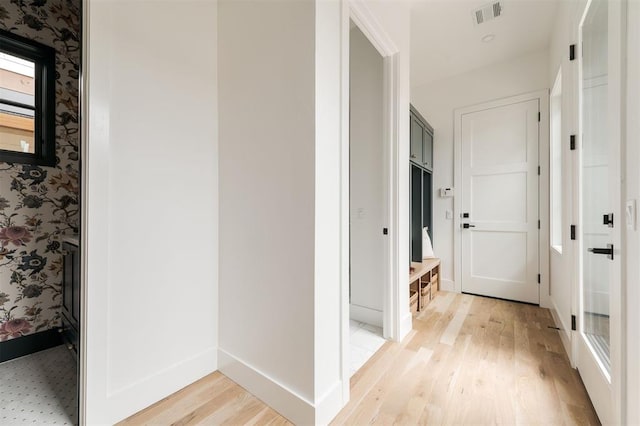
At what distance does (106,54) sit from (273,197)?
1.10 meters

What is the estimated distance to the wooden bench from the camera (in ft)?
9.32

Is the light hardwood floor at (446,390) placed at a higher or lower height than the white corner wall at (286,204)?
lower

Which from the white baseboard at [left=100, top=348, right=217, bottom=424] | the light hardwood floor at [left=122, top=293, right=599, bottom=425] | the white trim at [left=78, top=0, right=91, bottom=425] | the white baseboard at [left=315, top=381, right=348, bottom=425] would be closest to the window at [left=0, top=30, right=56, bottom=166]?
the white trim at [left=78, top=0, right=91, bottom=425]

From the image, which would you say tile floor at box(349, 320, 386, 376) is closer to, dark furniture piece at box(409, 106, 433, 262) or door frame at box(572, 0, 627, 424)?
dark furniture piece at box(409, 106, 433, 262)

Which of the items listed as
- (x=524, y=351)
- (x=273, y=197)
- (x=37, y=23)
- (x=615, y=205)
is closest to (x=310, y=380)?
(x=273, y=197)

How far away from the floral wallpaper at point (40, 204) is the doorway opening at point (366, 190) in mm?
2257

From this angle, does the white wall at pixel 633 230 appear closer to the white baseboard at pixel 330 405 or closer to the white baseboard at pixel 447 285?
the white baseboard at pixel 330 405

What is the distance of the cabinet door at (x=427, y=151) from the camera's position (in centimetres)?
335

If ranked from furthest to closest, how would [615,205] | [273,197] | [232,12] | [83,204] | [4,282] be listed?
[4,282]
[232,12]
[273,197]
[83,204]
[615,205]

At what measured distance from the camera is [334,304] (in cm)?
149

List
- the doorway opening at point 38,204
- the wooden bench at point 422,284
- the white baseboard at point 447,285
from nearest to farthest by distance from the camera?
the doorway opening at point 38,204, the wooden bench at point 422,284, the white baseboard at point 447,285

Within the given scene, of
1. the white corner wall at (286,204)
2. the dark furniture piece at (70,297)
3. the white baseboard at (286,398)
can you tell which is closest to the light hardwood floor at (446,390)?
the white baseboard at (286,398)

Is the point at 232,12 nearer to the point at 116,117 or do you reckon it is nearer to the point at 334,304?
the point at 116,117

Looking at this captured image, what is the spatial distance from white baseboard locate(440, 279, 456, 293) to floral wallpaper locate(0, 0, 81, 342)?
13.5 ft
